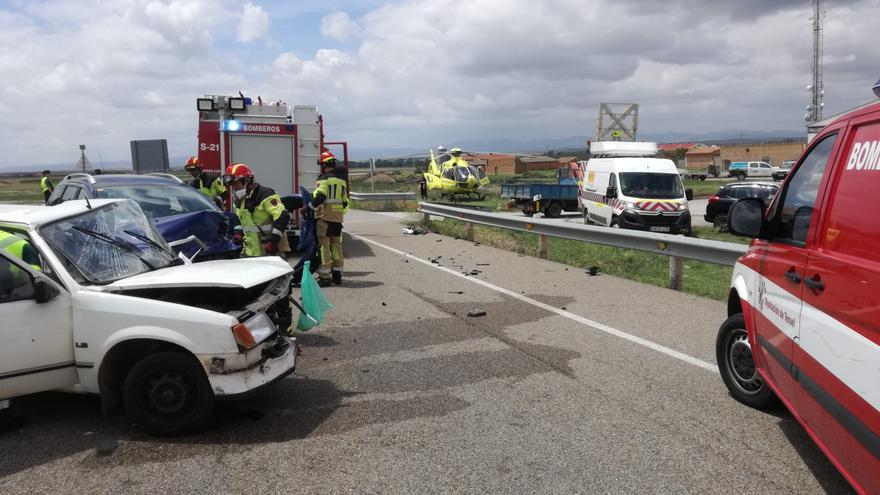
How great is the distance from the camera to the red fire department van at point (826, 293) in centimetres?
282

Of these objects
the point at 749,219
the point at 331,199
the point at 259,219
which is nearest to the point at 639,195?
the point at 331,199

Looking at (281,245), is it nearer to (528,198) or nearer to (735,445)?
(735,445)

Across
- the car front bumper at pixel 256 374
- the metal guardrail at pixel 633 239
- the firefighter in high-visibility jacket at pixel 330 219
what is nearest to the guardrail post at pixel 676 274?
the metal guardrail at pixel 633 239

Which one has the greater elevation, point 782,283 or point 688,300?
point 782,283

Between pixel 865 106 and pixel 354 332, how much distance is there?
5240 millimetres

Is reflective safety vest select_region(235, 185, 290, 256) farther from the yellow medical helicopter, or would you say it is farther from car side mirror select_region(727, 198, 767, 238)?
the yellow medical helicopter

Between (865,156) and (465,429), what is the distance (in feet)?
9.12

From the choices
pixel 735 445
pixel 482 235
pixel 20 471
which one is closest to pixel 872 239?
pixel 735 445

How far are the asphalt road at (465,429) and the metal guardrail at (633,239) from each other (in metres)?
1.59

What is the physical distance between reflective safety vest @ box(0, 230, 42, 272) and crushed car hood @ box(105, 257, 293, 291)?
1.71 feet

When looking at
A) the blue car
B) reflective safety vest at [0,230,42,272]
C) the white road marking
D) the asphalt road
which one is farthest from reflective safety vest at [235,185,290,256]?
reflective safety vest at [0,230,42,272]

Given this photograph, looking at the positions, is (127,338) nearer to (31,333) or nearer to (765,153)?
(31,333)

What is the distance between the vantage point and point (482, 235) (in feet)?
56.7

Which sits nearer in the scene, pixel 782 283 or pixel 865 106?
pixel 865 106
